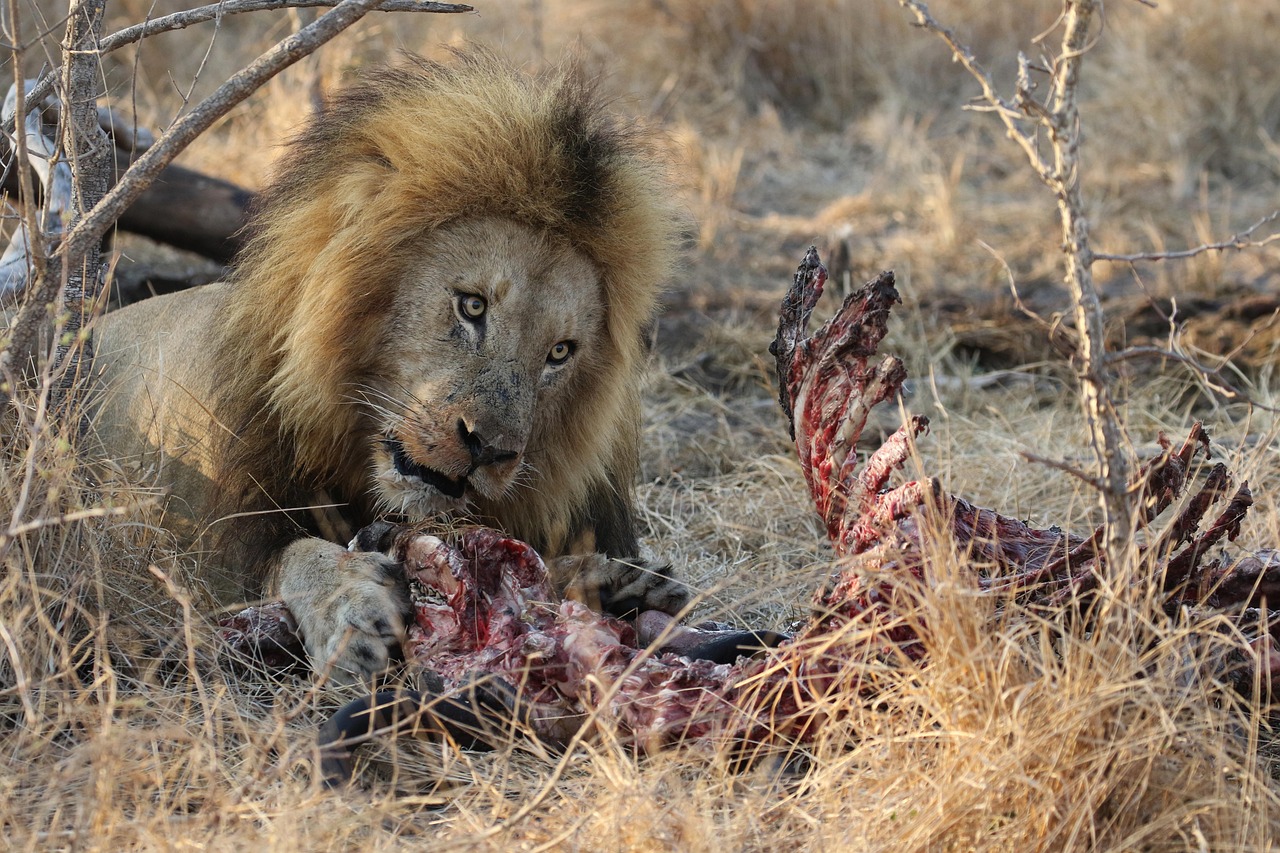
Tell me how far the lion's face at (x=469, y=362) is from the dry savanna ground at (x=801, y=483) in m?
0.48

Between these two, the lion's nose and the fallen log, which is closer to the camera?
the lion's nose

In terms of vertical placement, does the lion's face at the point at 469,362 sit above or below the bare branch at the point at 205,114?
below

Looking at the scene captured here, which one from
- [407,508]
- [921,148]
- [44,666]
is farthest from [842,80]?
[44,666]

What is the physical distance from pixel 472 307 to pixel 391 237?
24 cm

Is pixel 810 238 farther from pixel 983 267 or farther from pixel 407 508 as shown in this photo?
pixel 407 508

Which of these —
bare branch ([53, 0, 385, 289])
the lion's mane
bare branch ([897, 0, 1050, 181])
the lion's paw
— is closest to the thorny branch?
bare branch ([53, 0, 385, 289])

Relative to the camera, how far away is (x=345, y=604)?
9.00 ft

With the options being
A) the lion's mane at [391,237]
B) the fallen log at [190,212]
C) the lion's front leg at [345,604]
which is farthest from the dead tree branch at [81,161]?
the fallen log at [190,212]

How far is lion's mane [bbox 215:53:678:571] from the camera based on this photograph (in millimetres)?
3025

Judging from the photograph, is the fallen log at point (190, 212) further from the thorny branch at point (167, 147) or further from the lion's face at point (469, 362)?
the thorny branch at point (167, 147)

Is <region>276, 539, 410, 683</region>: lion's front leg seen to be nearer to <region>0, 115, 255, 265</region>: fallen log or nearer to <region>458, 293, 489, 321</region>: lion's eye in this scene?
<region>458, 293, 489, 321</region>: lion's eye

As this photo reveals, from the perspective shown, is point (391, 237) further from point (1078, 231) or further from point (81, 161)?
point (1078, 231)

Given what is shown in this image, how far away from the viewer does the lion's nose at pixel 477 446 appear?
283 centimetres

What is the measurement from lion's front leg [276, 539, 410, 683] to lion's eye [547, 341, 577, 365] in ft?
1.92
